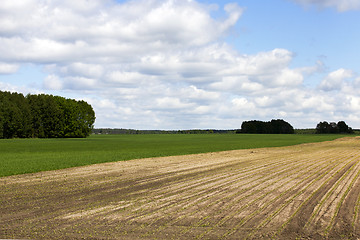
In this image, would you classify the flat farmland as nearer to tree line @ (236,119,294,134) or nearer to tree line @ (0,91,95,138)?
tree line @ (0,91,95,138)

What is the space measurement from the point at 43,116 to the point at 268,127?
117554 millimetres

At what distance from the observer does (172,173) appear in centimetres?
1861

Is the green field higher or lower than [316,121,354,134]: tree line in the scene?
lower

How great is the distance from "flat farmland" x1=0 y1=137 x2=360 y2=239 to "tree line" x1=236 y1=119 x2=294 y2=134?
6654 inches

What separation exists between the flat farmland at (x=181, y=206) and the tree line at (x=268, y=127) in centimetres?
16902

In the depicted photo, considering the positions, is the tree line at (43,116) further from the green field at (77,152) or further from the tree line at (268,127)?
the tree line at (268,127)

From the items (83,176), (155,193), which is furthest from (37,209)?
(83,176)

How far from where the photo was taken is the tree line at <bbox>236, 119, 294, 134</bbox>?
18362 centimetres

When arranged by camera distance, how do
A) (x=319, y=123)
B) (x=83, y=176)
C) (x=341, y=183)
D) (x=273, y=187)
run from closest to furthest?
(x=273, y=187)
(x=341, y=183)
(x=83, y=176)
(x=319, y=123)

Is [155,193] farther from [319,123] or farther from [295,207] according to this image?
[319,123]

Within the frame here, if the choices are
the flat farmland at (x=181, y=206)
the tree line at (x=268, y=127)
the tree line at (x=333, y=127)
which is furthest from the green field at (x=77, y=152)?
the tree line at (x=333, y=127)

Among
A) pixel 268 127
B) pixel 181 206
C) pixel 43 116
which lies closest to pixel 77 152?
pixel 181 206

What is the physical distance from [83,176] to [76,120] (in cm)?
9335

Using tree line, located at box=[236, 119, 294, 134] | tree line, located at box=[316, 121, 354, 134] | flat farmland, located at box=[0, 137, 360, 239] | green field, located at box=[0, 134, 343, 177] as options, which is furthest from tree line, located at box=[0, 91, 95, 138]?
tree line, located at box=[316, 121, 354, 134]
